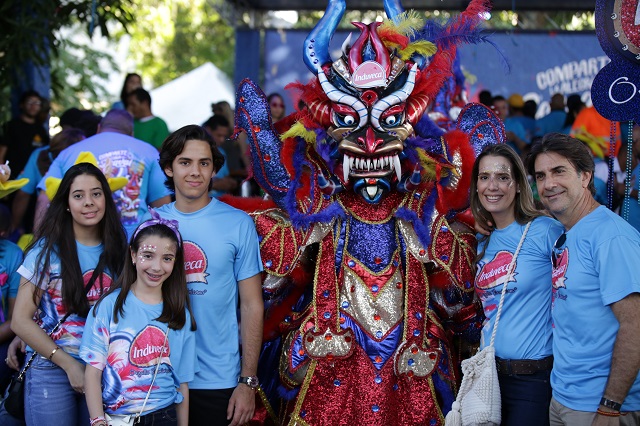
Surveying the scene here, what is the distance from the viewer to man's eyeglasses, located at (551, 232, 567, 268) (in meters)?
3.30

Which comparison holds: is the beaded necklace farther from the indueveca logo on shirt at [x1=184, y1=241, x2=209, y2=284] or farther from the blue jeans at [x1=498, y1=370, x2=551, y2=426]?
the indueveca logo on shirt at [x1=184, y1=241, x2=209, y2=284]

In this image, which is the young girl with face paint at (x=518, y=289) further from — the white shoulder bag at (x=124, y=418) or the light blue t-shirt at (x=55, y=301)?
the light blue t-shirt at (x=55, y=301)

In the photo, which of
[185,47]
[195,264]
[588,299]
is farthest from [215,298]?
[185,47]

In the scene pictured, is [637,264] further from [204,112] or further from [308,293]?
[204,112]

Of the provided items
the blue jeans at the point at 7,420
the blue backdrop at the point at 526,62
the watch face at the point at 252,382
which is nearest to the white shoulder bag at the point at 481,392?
the watch face at the point at 252,382

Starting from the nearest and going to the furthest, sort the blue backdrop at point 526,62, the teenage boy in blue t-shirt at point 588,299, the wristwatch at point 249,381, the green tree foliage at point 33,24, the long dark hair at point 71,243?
the teenage boy in blue t-shirt at point 588,299
the long dark hair at point 71,243
the wristwatch at point 249,381
the green tree foliage at point 33,24
the blue backdrop at point 526,62

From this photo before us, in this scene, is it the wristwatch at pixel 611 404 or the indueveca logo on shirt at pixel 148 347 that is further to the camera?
the indueveca logo on shirt at pixel 148 347

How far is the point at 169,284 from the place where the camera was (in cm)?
358

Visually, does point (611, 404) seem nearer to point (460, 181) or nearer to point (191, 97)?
point (460, 181)

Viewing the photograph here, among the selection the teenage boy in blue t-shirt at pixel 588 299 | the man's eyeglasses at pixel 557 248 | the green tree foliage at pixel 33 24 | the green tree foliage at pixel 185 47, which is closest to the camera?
the teenage boy in blue t-shirt at pixel 588 299

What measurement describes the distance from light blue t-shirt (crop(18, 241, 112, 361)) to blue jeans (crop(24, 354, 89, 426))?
0.12m

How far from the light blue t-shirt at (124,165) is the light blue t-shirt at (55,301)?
135cm

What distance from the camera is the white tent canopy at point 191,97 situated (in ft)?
46.1

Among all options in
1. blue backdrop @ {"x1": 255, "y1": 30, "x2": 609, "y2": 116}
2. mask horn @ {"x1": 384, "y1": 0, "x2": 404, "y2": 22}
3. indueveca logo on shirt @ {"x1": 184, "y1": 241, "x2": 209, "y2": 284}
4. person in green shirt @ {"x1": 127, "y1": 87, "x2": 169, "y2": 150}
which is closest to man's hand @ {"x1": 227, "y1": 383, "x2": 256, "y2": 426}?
indueveca logo on shirt @ {"x1": 184, "y1": 241, "x2": 209, "y2": 284}
